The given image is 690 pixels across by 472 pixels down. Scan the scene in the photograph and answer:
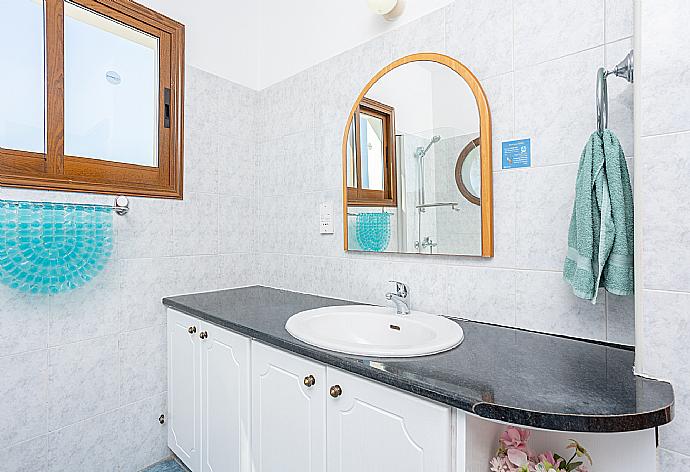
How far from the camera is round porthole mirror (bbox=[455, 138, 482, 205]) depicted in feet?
4.45

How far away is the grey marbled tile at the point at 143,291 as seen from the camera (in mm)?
1764

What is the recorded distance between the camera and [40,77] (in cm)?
154

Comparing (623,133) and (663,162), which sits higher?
(623,133)

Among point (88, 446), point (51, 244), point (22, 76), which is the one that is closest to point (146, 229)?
point (51, 244)

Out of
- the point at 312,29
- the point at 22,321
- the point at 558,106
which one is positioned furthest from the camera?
the point at 312,29

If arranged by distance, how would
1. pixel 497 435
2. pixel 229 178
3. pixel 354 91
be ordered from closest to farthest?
pixel 497 435, pixel 354 91, pixel 229 178

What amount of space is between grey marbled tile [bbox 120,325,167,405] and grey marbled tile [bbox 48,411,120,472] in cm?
11

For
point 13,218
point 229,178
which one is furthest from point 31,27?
point 229,178

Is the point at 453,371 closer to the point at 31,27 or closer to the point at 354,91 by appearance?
the point at 354,91

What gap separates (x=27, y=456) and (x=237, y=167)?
62.9 inches

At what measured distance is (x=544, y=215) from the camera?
1.21 meters

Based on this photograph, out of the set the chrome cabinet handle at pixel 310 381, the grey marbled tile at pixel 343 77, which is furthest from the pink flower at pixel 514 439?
the grey marbled tile at pixel 343 77

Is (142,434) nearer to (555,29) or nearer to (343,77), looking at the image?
(343,77)

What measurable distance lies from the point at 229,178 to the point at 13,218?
101 centimetres
